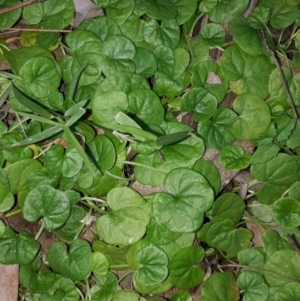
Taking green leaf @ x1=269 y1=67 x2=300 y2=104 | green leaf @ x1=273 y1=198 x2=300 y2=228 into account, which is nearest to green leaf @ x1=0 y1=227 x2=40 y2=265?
green leaf @ x1=273 y1=198 x2=300 y2=228

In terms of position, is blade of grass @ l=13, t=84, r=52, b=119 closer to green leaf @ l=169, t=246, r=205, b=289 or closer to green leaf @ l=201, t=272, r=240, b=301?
green leaf @ l=169, t=246, r=205, b=289

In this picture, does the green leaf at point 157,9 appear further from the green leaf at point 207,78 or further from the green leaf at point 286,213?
the green leaf at point 286,213

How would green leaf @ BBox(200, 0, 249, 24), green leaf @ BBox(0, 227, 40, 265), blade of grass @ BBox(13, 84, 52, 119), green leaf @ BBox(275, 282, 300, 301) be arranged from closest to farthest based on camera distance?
blade of grass @ BBox(13, 84, 52, 119) < green leaf @ BBox(0, 227, 40, 265) < green leaf @ BBox(275, 282, 300, 301) < green leaf @ BBox(200, 0, 249, 24)

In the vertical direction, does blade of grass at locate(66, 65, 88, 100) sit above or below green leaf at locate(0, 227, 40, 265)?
above

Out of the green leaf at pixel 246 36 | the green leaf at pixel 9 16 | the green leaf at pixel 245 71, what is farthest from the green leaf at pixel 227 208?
the green leaf at pixel 9 16

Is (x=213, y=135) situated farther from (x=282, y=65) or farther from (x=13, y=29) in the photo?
(x=13, y=29)

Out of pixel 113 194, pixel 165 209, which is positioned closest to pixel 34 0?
pixel 113 194
